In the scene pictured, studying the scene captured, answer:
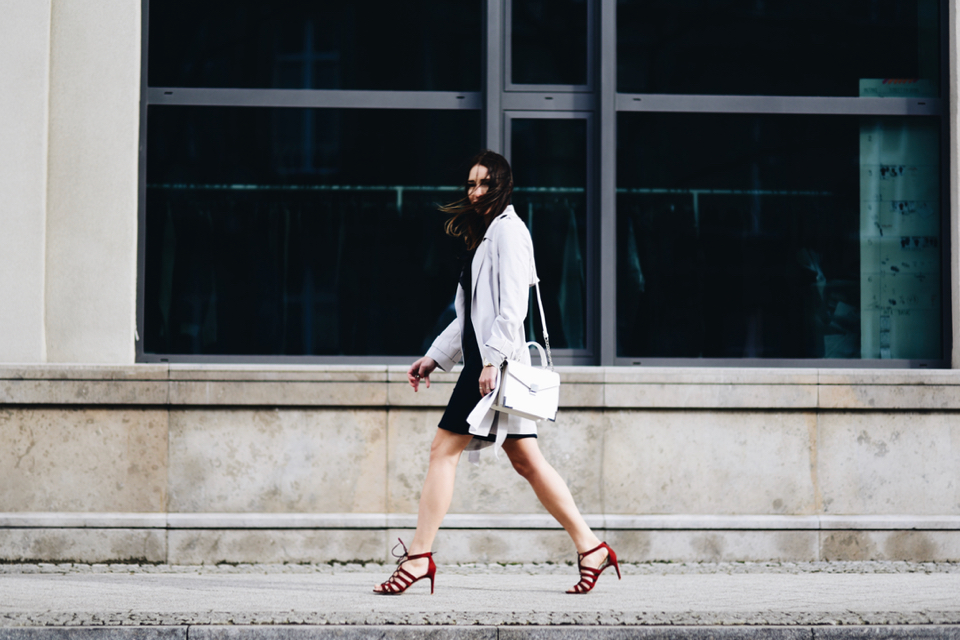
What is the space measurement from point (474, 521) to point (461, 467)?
328 millimetres

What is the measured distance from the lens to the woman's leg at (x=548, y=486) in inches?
209

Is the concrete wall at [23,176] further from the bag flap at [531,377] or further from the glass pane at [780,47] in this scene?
the glass pane at [780,47]

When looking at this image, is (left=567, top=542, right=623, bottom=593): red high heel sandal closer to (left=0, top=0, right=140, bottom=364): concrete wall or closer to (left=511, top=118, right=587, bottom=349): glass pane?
(left=511, top=118, right=587, bottom=349): glass pane

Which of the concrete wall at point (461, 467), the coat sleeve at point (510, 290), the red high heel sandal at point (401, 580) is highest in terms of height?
the coat sleeve at point (510, 290)

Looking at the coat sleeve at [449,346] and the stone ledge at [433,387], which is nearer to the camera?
the coat sleeve at [449,346]

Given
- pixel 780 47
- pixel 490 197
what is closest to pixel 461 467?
pixel 490 197

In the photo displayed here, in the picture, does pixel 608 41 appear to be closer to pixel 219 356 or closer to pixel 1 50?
pixel 219 356

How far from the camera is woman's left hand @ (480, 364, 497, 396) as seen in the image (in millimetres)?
5010

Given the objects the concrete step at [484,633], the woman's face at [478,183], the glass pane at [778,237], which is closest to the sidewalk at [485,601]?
the concrete step at [484,633]

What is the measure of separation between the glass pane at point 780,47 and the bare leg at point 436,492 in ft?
10.3

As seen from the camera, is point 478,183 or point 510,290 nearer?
point 510,290

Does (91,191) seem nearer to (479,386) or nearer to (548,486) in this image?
(479,386)

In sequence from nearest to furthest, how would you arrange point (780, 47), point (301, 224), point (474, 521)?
point (474, 521) → point (301, 224) → point (780, 47)

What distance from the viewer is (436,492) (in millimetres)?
5281
